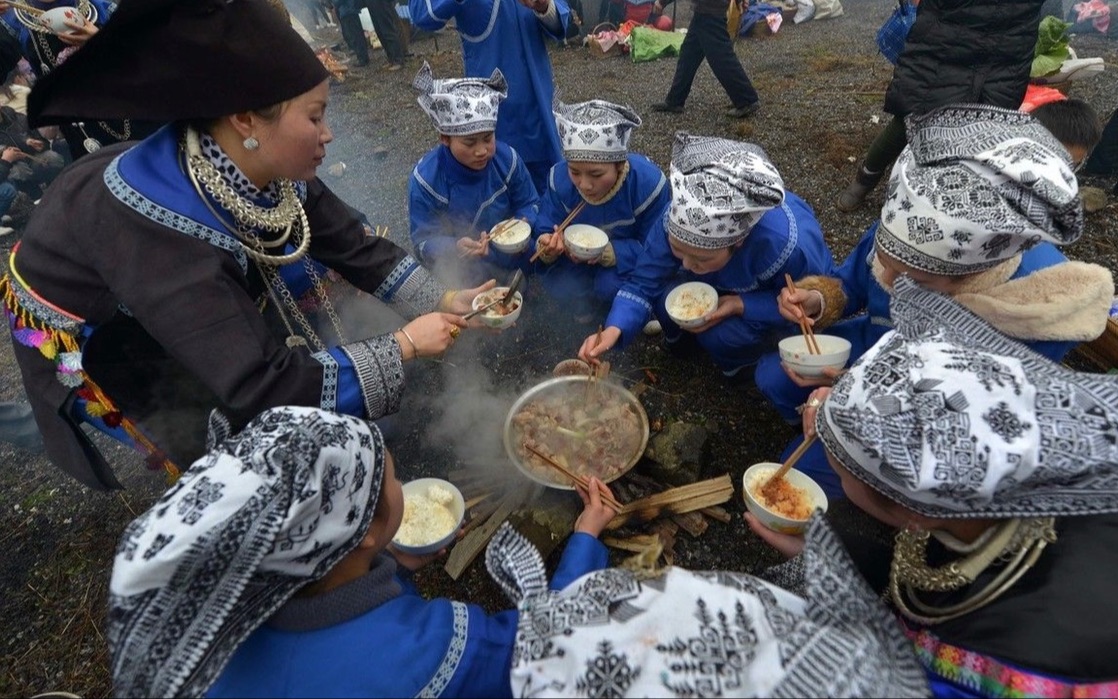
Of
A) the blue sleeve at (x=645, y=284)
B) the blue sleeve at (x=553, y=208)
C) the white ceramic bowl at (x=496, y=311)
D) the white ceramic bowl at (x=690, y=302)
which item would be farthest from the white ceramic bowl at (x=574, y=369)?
the blue sleeve at (x=553, y=208)

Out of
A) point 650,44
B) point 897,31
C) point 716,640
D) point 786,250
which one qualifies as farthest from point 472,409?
point 650,44

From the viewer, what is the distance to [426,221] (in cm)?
512

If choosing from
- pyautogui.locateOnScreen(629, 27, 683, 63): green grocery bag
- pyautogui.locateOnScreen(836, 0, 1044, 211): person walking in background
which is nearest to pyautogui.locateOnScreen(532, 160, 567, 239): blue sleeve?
pyautogui.locateOnScreen(836, 0, 1044, 211): person walking in background

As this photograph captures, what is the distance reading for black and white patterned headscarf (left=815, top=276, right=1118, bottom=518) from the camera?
4.62 ft

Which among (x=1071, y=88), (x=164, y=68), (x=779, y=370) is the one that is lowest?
(x=1071, y=88)

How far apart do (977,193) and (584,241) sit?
263cm

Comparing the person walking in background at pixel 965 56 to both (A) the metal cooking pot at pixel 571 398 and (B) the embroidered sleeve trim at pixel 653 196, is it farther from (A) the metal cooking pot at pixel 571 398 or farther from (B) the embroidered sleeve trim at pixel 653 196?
(A) the metal cooking pot at pixel 571 398

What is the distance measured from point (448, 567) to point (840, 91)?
32.1 ft

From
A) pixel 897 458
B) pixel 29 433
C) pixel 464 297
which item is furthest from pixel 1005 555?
pixel 29 433

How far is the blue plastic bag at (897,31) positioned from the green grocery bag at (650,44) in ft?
22.0

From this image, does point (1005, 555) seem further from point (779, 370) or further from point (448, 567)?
point (448, 567)

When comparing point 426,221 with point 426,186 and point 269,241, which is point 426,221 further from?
point 269,241

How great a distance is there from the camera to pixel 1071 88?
8359 mm

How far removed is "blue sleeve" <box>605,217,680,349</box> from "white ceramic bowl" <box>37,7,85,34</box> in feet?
16.1
